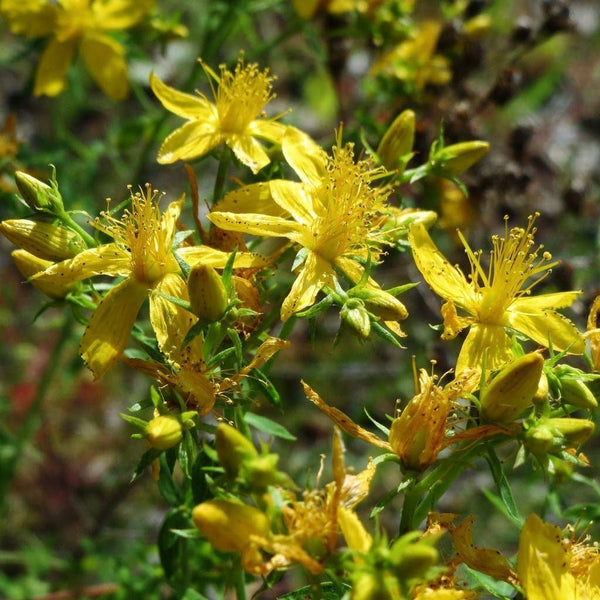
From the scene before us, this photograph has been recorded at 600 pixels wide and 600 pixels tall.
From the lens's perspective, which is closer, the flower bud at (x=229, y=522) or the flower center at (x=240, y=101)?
the flower bud at (x=229, y=522)

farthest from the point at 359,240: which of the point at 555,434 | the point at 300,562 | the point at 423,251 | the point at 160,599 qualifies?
the point at 160,599

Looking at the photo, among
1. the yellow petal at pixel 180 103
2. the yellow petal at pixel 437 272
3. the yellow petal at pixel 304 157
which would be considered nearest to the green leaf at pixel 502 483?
the yellow petal at pixel 437 272

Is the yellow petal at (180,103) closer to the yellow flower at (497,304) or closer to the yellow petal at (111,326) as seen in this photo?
the yellow petal at (111,326)

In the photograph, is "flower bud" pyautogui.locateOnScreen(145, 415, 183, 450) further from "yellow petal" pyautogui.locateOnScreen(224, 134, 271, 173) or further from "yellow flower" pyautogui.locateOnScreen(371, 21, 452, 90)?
"yellow flower" pyautogui.locateOnScreen(371, 21, 452, 90)

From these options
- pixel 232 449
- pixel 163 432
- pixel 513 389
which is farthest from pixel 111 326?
pixel 513 389

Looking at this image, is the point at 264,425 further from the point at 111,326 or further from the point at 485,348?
the point at 485,348
